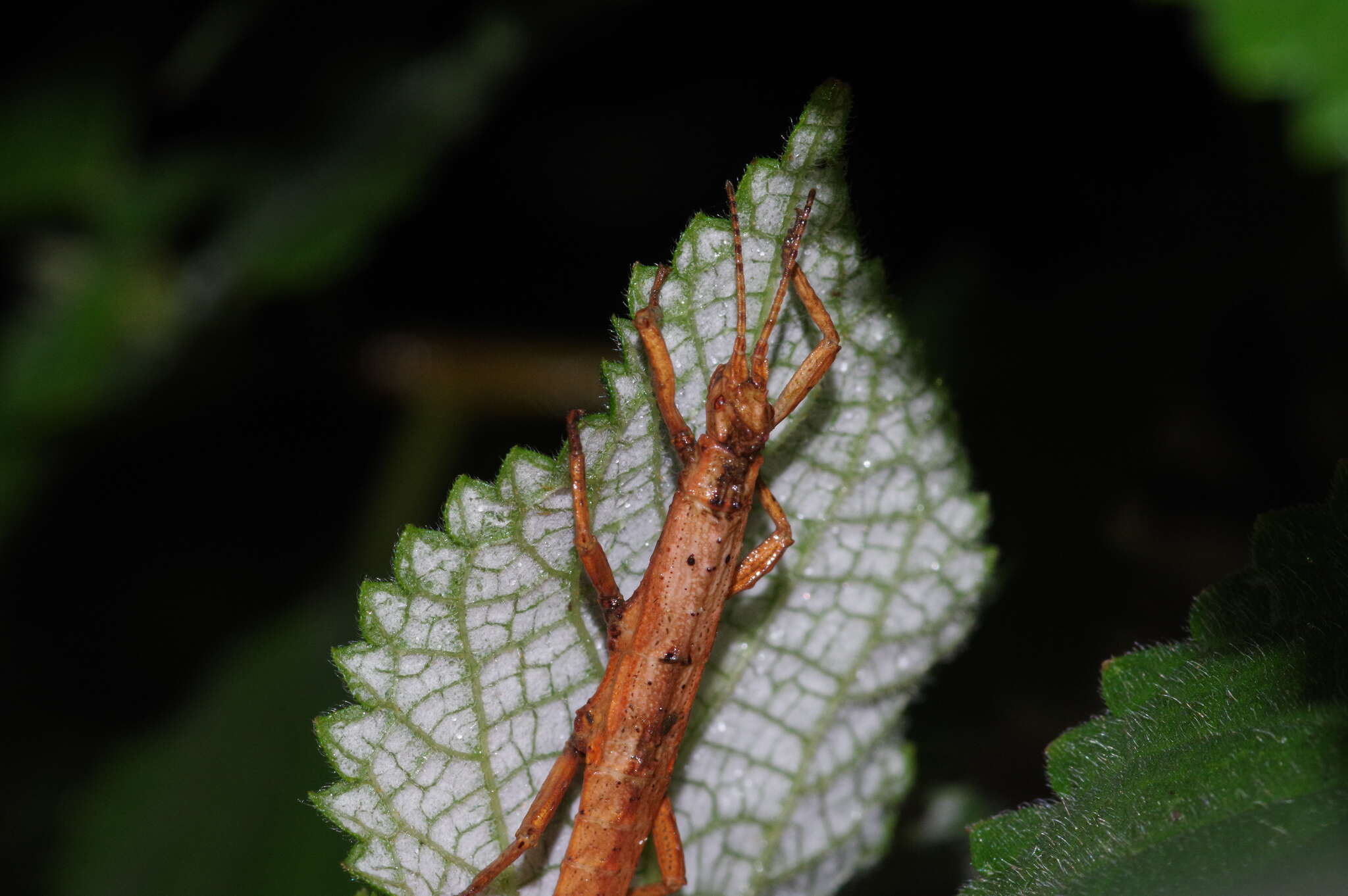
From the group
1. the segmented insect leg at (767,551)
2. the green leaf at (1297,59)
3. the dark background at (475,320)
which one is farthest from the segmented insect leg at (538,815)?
the green leaf at (1297,59)

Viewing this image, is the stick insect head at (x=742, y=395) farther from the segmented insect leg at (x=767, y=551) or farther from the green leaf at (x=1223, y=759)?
the green leaf at (x=1223, y=759)

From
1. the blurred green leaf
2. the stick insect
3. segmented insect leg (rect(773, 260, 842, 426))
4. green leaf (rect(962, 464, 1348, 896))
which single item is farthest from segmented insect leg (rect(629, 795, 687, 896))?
the blurred green leaf

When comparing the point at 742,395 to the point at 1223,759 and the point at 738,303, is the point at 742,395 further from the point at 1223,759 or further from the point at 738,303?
the point at 1223,759

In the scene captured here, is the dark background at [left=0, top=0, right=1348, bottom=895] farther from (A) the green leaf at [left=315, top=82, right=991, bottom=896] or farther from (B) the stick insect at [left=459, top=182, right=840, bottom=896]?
(B) the stick insect at [left=459, top=182, right=840, bottom=896]

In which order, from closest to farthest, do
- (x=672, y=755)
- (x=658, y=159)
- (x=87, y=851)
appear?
(x=672, y=755) → (x=87, y=851) → (x=658, y=159)

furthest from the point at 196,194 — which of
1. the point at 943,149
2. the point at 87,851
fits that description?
the point at 943,149

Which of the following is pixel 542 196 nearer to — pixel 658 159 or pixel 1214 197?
pixel 658 159

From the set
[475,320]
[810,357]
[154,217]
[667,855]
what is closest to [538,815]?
[667,855]
